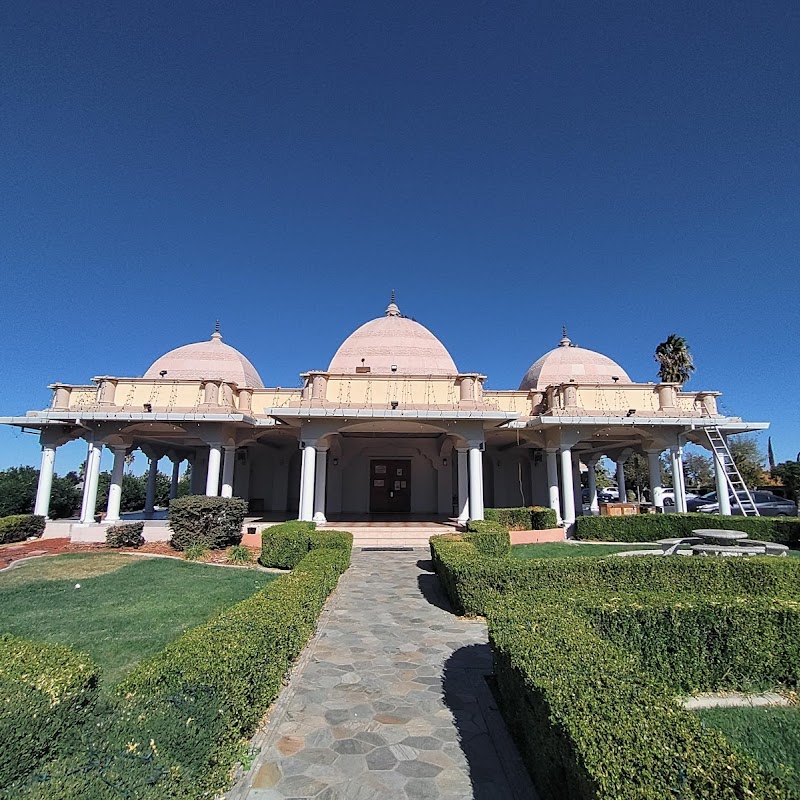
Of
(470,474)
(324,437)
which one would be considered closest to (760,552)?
(470,474)

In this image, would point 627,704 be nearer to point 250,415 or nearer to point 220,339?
point 250,415

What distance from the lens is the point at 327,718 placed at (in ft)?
14.3

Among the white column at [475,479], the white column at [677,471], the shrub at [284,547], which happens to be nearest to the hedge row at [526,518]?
the white column at [475,479]

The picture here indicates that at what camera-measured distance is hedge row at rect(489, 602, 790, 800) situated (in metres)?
2.25

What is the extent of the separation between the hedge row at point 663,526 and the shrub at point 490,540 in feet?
18.8

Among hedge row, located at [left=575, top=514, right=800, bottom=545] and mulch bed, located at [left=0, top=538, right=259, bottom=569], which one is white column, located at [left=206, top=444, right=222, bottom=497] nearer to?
mulch bed, located at [left=0, top=538, right=259, bottom=569]

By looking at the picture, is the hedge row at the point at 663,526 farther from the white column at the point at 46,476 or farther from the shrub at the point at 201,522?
the white column at the point at 46,476

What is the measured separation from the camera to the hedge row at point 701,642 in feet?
16.5

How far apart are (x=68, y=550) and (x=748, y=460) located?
5489 centimetres

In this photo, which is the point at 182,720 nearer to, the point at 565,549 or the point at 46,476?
the point at 565,549

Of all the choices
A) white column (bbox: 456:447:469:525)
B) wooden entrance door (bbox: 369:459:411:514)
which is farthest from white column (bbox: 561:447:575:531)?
wooden entrance door (bbox: 369:459:411:514)

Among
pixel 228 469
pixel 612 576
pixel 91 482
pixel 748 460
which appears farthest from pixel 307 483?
pixel 748 460

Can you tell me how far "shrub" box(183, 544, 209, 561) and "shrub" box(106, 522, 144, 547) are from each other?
3001 millimetres

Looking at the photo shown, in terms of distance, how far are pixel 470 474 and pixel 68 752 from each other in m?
15.4
